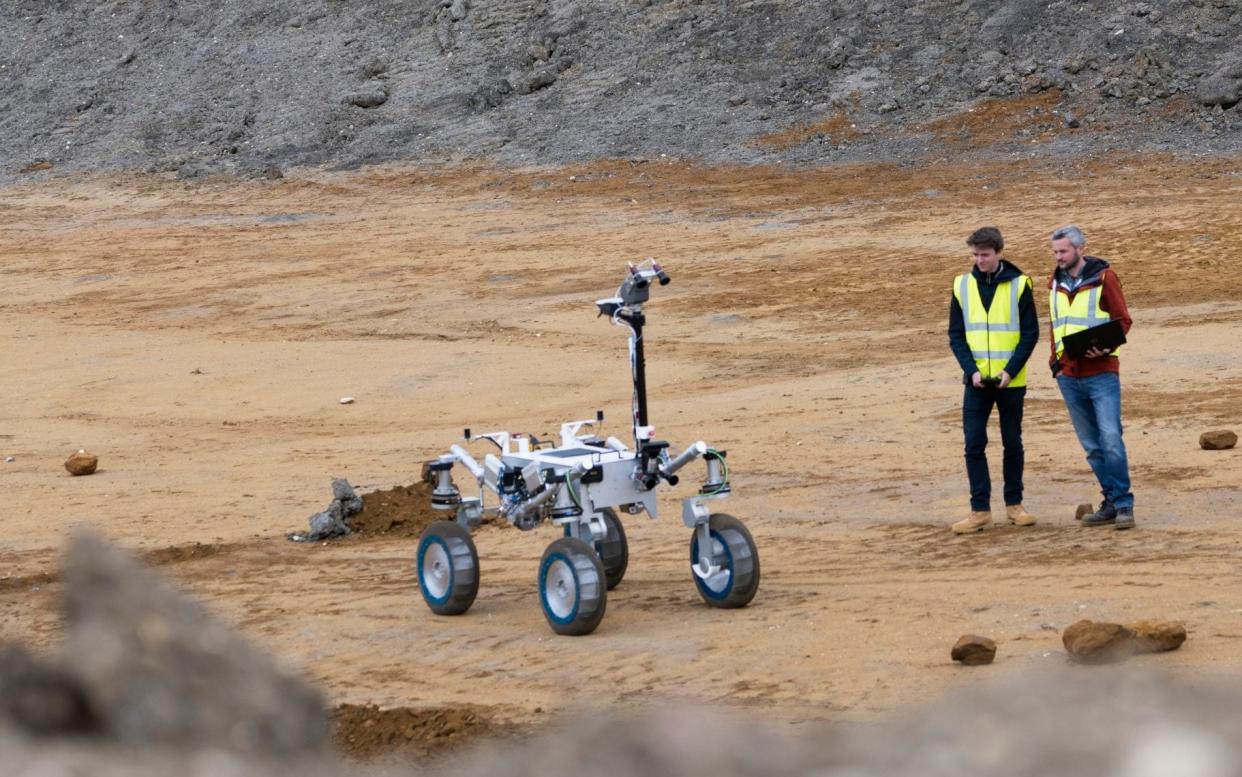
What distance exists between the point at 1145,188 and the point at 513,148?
507 inches

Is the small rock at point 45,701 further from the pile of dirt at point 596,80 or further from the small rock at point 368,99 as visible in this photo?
the small rock at point 368,99

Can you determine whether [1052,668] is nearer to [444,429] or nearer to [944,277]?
[444,429]

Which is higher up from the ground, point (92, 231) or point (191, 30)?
point (191, 30)

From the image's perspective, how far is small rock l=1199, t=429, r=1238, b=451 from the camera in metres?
12.1

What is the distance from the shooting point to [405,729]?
22.5 feet

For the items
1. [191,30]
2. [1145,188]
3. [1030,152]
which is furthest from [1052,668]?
[191,30]

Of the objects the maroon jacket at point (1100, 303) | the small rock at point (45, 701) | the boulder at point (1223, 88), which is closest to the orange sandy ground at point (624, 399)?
the maroon jacket at point (1100, 303)

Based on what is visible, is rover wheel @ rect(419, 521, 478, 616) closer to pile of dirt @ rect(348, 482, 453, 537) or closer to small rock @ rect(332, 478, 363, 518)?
pile of dirt @ rect(348, 482, 453, 537)

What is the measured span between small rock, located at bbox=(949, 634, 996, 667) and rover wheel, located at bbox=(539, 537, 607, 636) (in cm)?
181

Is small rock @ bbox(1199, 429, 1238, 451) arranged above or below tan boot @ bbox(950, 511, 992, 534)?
above

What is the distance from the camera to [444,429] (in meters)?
15.9

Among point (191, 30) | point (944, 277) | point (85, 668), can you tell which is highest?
point (191, 30)

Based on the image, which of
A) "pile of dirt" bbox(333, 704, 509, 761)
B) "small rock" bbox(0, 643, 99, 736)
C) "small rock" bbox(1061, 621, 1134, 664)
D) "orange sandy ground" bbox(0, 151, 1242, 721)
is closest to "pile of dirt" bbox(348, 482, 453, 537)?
"orange sandy ground" bbox(0, 151, 1242, 721)

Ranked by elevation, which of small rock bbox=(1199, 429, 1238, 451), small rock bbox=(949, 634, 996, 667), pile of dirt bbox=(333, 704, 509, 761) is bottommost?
pile of dirt bbox=(333, 704, 509, 761)
